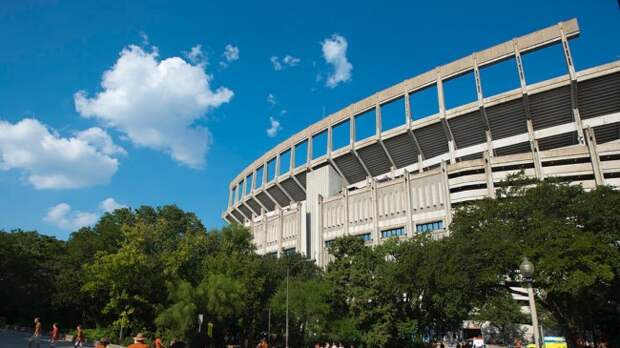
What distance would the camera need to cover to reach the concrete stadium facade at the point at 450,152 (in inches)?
1954

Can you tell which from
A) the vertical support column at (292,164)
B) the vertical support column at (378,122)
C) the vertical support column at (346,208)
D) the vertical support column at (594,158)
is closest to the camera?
the vertical support column at (594,158)

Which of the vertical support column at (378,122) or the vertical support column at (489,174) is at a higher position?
the vertical support column at (378,122)

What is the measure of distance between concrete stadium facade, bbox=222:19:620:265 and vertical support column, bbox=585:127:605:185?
0.11 metres

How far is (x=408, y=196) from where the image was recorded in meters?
58.2

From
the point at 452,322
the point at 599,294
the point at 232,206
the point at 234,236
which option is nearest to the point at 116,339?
the point at 234,236

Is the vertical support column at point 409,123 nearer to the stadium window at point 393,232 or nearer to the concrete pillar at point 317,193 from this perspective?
the stadium window at point 393,232

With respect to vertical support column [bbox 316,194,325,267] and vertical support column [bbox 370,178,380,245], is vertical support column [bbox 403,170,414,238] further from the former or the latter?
vertical support column [bbox 316,194,325,267]

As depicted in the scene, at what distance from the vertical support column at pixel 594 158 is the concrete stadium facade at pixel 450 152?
4.4 inches

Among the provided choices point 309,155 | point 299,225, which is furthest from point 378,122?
point 299,225

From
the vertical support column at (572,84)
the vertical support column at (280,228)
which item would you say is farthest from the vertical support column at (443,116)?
the vertical support column at (280,228)

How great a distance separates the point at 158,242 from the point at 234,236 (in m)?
7.44

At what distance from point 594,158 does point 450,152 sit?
1673cm

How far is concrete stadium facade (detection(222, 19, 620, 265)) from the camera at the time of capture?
49.6 metres

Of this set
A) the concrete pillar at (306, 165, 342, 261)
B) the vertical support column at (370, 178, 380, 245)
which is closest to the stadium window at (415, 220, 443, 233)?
the vertical support column at (370, 178, 380, 245)
